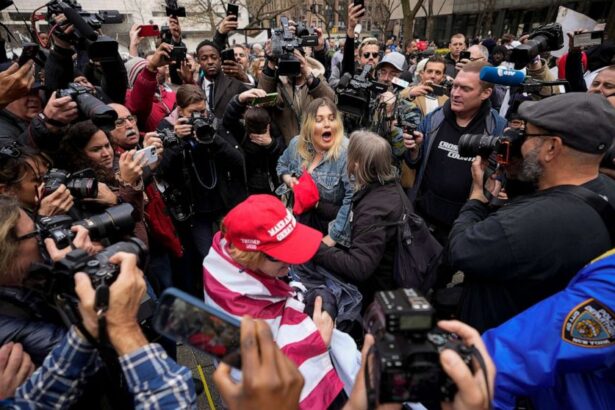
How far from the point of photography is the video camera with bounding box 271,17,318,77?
3540 millimetres

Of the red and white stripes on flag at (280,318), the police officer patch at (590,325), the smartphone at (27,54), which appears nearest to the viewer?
the police officer patch at (590,325)

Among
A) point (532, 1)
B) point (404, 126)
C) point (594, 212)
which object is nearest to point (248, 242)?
point (594, 212)

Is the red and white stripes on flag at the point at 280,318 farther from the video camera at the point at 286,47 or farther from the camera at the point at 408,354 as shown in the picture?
the video camera at the point at 286,47

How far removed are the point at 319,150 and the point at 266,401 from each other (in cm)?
257

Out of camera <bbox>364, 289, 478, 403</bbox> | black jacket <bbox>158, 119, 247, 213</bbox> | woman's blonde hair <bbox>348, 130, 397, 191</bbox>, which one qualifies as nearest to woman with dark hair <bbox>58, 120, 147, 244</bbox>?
black jacket <bbox>158, 119, 247, 213</bbox>

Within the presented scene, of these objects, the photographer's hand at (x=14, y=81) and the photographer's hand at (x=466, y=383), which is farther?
the photographer's hand at (x=14, y=81)

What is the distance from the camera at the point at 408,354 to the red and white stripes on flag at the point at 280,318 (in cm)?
62

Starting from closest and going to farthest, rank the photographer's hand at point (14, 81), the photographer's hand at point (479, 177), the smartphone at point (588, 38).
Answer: the photographer's hand at point (479, 177) → the photographer's hand at point (14, 81) → the smartphone at point (588, 38)

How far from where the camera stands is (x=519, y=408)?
1486 mm

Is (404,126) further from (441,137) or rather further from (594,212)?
(594,212)

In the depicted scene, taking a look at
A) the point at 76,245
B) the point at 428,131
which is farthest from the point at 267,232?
the point at 428,131

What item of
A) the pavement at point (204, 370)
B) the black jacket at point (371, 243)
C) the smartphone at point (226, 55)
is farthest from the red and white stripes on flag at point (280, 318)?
the smartphone at point (226, 55)

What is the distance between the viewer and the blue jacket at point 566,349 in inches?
49.3

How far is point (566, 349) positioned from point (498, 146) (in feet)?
3.57
